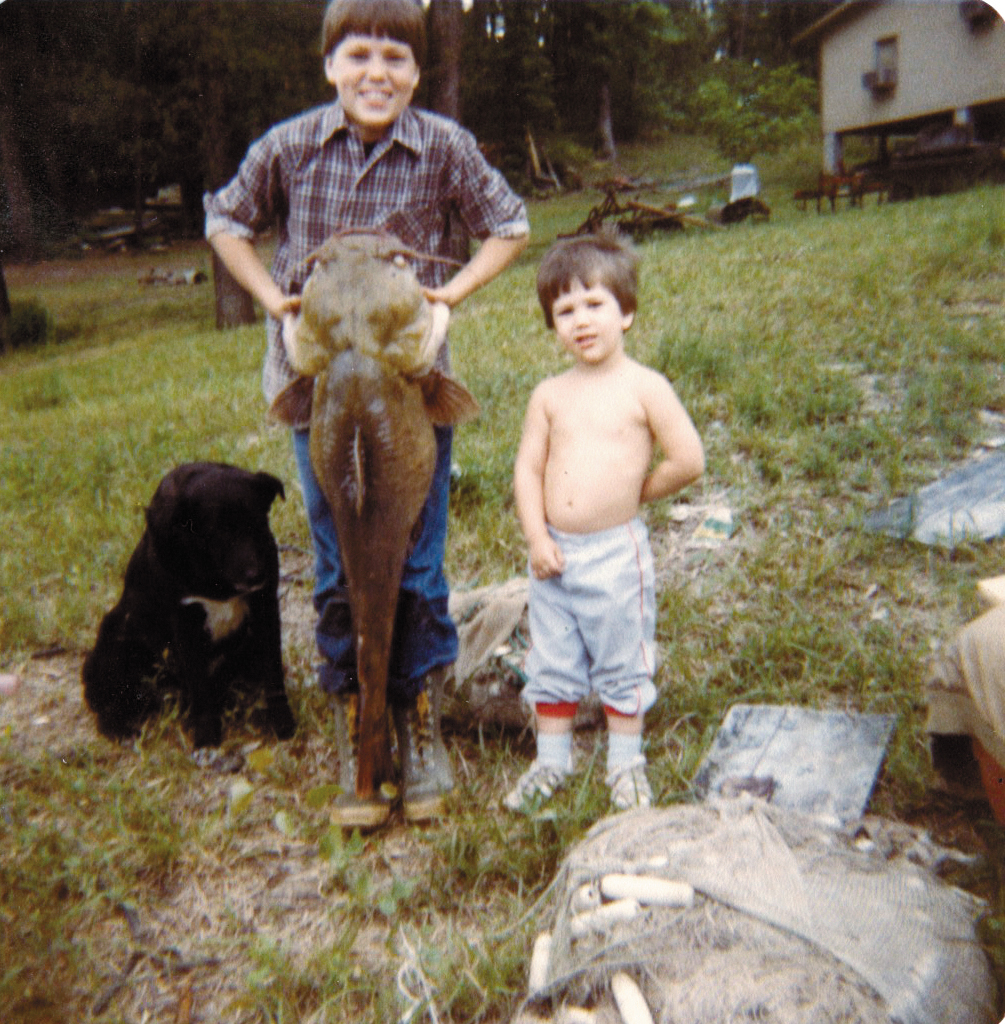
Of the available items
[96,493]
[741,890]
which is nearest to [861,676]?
[741,890]

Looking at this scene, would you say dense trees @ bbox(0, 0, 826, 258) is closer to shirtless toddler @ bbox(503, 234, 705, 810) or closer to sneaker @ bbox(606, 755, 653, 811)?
shirtless toddler @ bbox(503, 234, 705, 810)

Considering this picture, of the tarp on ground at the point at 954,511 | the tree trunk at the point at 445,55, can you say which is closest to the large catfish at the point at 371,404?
the tarp on ground at the point at 954,511

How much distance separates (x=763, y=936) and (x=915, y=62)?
3106 mm

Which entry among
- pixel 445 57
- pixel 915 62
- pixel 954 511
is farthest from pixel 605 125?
pixel 954 511

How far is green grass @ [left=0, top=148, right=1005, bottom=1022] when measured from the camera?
81.0 inches

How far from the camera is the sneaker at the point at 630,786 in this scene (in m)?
2.28

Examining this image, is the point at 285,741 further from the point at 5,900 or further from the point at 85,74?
the point at 85,74

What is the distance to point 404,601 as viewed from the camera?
240 centimetres

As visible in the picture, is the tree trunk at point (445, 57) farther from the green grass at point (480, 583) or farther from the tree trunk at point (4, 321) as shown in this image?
the tree trunk at point (4, 321)

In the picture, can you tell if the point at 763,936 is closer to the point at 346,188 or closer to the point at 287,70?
the point at 346,188

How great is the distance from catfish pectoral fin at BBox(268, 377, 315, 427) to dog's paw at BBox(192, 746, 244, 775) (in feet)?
4.11

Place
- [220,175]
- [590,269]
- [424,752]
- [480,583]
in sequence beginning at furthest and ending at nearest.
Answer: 1. [220,175]
2. [480,583]
3. [424,752]
4. [590,269]

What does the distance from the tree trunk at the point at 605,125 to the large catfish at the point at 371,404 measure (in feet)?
8.80

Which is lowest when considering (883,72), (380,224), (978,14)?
(380,224)
